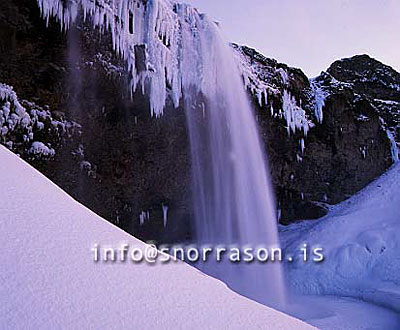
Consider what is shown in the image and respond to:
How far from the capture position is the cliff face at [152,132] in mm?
7148

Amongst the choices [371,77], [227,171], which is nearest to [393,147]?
[371,77]

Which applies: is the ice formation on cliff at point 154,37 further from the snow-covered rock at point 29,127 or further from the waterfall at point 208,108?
the snow-covered rock at point 29,127

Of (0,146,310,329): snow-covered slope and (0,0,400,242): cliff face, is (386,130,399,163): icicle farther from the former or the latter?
(0,146,310,329): snow-covered slope

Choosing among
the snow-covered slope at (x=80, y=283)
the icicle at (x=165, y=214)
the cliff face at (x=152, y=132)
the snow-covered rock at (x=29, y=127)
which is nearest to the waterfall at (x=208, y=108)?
the cliff face at (x=152, y=132)

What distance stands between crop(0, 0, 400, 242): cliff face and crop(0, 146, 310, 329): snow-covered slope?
5.38m

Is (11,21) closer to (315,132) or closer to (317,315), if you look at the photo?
(317,315)

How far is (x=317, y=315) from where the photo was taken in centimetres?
632

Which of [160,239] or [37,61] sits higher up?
[37,61]

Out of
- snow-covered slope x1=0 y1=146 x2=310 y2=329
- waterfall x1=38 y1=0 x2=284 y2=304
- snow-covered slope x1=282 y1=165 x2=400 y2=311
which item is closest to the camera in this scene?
snow-covered slope x1=0 y1=146 x2=310 y2=329

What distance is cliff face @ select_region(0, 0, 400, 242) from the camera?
7148 mm

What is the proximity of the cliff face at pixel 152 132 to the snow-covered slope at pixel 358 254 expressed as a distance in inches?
84.8

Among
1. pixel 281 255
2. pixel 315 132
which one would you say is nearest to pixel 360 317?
pixel 281 255

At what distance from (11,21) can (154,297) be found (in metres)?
6.40

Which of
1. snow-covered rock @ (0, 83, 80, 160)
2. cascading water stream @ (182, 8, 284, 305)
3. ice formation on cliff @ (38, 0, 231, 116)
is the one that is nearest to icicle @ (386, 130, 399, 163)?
cascading water stream @ (182, 8, 284, 305)
